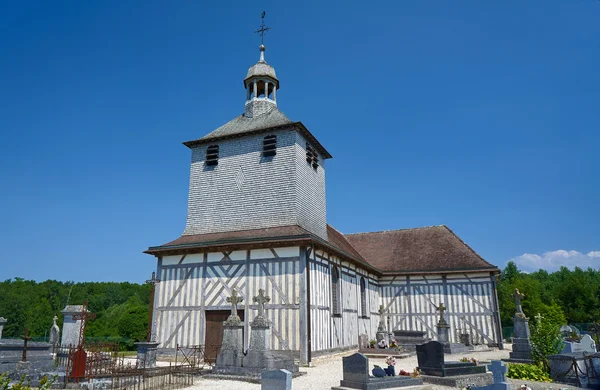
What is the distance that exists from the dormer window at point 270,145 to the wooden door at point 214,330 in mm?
6118

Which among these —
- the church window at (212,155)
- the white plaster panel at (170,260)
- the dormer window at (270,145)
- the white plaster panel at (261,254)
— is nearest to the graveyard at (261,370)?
the white plaster panel at (261,254)

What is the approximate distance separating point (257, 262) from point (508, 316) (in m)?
32.8

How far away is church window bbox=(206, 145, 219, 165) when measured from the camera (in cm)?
1700

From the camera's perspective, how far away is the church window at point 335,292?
50.5 feet

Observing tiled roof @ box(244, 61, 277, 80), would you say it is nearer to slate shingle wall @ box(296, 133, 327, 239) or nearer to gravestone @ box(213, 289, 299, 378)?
slate shingle wall @ box(296, 133, 327, 239)

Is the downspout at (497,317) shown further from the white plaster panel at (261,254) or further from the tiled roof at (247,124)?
the tiled roof at (247,124)

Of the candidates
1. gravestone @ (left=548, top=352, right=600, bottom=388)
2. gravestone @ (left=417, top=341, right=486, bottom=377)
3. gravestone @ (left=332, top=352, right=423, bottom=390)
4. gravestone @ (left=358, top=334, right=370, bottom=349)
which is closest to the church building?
gravestone @ (left=358, top=334, right=370, bottom=349)

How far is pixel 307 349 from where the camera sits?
485 inches

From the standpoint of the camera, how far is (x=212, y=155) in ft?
56.2

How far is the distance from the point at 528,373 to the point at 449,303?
382 inches

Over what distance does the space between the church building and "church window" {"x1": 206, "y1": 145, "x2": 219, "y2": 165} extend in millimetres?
42

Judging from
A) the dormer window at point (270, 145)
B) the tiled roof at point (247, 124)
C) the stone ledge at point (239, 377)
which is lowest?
the stone ledge at point (239, 377)

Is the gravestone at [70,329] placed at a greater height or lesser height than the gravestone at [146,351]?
greater

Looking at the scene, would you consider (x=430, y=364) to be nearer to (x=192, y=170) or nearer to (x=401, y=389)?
(x=401, y=389)
